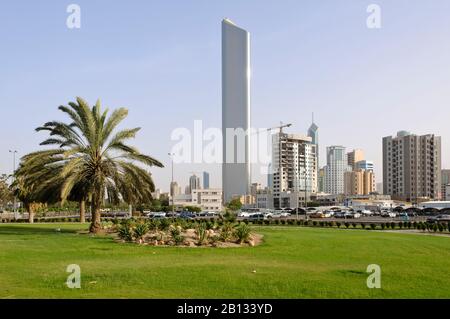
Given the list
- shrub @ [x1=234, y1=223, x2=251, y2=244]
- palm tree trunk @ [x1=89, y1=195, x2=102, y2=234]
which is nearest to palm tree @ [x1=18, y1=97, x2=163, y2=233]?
palm tree trunk @ [x1=89, y1=195, x2=102, y2=234]

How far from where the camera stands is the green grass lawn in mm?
10578

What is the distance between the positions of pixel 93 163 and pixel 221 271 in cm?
1598

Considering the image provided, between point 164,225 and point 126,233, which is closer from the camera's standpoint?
point 126,233

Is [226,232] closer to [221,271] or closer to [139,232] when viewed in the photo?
[139,232]

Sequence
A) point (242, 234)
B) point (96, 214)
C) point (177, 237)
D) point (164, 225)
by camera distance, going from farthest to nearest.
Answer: point (96, 214), point (164, 225), point (242, 234), point (177, 237)

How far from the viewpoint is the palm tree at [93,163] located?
26781 millimetres

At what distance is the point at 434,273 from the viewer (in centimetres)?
1351

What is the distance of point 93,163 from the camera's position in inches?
1073

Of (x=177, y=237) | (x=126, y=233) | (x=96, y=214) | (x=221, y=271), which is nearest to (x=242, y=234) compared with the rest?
(x=177, y=237)

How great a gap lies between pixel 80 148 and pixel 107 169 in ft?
6.05
